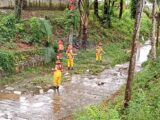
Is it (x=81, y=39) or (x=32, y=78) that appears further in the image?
(x=81, y=39)

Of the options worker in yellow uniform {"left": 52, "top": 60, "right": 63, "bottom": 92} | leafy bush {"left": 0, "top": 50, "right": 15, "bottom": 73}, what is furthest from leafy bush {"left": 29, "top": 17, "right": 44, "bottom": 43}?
worker in yellow uniform {"left": 52, "top": 60, "right": 63, "bottom": 92}

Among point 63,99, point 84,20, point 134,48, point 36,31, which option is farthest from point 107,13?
point 134,48

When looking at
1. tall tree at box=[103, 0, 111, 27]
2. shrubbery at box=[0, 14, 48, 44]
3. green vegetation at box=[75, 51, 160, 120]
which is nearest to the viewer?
green vegetation at box=[75, 51, 160, 120]

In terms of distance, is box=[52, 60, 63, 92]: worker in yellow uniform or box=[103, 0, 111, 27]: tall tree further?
box=[103, 0, 111, 27]: tall tree

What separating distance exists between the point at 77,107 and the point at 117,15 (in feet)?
89.0

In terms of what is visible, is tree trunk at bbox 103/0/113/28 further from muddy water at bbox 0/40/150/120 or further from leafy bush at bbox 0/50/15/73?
leafy bush at bbox 0/50/15/73

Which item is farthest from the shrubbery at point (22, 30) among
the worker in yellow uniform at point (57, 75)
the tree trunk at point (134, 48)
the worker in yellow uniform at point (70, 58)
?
the tree trunk at point (134, 48)

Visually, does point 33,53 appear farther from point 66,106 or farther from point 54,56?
point 66,106

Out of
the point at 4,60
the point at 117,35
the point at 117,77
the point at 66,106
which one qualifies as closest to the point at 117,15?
the point at 117,35

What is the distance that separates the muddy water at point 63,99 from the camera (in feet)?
54.0

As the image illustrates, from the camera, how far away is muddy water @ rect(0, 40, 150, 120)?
54.0 ft

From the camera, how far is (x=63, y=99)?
18797 mm

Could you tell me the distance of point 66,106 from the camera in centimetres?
1773

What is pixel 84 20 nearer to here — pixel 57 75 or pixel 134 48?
pixel 57 75
